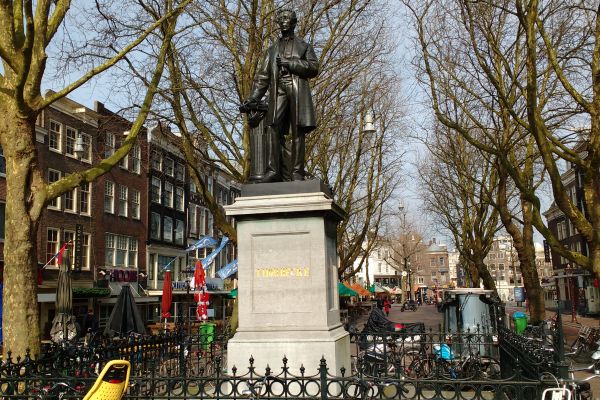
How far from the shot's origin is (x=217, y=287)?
1949 inches

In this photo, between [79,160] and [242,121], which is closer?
[242,121]

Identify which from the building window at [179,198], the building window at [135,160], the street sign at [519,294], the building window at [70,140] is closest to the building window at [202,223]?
the building window at [179,198]

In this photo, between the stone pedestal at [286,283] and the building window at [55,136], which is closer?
the stone pedestal at [286,283]

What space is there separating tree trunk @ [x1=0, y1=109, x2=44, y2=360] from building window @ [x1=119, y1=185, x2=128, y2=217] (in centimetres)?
2997

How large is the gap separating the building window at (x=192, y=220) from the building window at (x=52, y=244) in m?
19.7

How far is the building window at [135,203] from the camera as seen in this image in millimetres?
40625

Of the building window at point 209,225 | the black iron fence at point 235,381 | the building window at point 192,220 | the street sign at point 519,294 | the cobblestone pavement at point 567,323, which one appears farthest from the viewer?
the street sign at point 519,294

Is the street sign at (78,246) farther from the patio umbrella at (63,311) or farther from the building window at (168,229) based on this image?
the patio umbrella at (63,311)

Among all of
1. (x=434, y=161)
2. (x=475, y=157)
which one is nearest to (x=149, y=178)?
(x=434, y=161)

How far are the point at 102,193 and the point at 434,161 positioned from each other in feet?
69.5

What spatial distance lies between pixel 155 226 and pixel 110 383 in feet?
132

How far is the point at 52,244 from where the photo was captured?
3150cm

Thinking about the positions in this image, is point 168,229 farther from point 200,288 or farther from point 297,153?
point 297,153

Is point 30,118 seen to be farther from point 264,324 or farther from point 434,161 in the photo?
point 434,161
